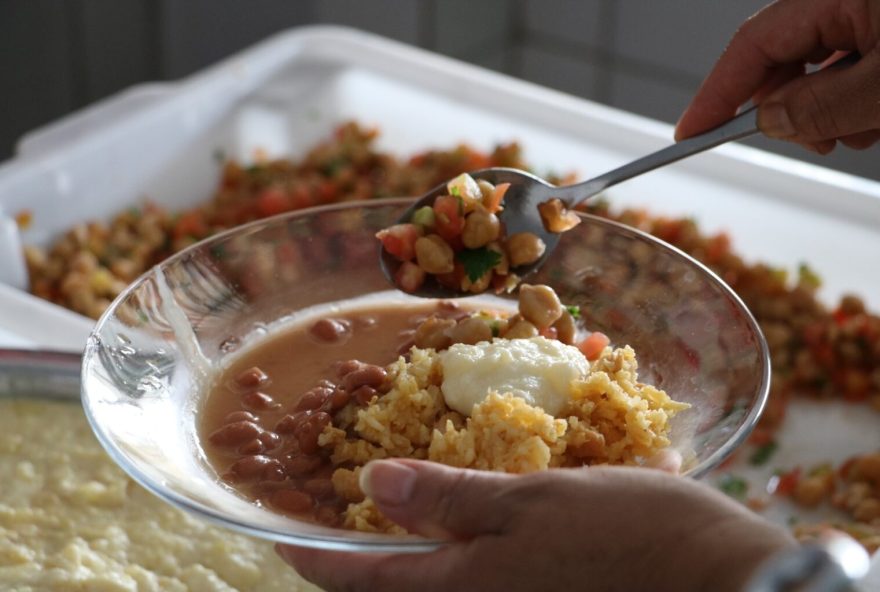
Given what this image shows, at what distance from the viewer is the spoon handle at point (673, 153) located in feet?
4.58

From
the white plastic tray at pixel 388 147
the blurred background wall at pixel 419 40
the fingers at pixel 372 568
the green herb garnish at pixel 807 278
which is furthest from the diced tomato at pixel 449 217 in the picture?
the blurred background wall at pixel 419 40

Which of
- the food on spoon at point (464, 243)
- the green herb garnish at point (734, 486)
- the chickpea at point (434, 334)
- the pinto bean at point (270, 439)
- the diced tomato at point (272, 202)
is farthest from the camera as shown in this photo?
the diced tomato at point (272, 202)

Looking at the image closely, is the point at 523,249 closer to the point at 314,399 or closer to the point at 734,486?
the point at 314,399

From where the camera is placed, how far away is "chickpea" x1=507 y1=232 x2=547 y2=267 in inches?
53.1

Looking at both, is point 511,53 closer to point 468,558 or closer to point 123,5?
point 123,5

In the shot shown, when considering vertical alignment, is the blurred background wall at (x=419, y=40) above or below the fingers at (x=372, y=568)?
below

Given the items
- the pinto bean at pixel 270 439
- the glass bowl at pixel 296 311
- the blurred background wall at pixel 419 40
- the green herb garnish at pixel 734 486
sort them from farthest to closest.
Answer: the blurred background wall at pixel 419 40
the green herb garnish at pixel 734 486
the pinto bean at pixel 270 439
the glass bowl at pixel 296 311

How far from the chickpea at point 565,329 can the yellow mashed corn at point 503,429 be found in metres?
0.11

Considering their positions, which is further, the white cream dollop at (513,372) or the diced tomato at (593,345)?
the diced tomato at (593,345)

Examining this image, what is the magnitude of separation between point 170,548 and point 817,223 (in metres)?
1.52

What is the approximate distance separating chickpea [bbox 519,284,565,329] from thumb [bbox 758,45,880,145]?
405 millimetres

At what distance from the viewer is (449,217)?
1330 millimetres

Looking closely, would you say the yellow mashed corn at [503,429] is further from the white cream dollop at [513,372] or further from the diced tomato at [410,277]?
the diced tomato at [410,277]

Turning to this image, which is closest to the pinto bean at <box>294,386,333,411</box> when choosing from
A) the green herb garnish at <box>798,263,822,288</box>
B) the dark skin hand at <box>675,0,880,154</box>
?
the dark skin hand at <box>675,0,880,154</box>
